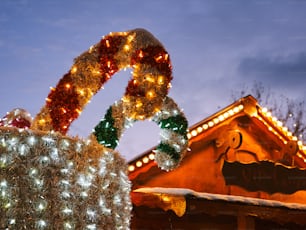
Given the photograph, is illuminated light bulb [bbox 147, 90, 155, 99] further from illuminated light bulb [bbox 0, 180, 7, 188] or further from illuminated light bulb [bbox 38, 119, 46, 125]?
illuminated light bulb [bbox 0, 180, 7, 188]

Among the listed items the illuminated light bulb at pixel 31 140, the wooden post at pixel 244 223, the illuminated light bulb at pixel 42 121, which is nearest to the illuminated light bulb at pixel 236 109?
the wooden post at pixel 244 223

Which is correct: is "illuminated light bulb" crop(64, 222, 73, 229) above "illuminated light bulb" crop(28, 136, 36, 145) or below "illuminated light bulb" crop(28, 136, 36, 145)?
below

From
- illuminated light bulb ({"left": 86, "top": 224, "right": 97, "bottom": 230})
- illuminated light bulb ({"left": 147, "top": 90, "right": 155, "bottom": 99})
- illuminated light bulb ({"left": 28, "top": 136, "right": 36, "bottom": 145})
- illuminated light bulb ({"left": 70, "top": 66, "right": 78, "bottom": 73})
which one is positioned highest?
illuminated light bulb ({"left": 70, "top": 66, "right": 78, "bottom": 73})

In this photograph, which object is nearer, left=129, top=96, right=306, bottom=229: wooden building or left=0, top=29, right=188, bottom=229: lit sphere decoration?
left=0, top=29, right=188, bottom=229: lit sphere decoration

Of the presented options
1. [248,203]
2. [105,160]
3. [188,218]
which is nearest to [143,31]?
[105,160]

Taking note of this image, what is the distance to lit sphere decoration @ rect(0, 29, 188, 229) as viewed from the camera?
6.34 meters

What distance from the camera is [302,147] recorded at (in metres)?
14.9

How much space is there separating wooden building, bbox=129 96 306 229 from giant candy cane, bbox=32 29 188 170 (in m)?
4.87

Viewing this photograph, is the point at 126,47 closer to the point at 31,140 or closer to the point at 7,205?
the point at 31,140

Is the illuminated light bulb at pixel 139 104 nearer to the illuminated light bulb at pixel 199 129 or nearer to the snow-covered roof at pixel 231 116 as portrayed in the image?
the snow-covered roof at pixel 231 116

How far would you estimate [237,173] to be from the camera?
13.7 meters

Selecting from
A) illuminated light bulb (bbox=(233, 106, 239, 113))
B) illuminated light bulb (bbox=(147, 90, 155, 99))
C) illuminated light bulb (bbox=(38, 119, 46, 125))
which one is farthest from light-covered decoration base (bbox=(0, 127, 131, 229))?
illuminated light bulb (bbox=(233, 106, 239, 113))

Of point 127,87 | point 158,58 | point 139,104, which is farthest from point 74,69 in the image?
point 158,58

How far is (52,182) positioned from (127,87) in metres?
2.02
